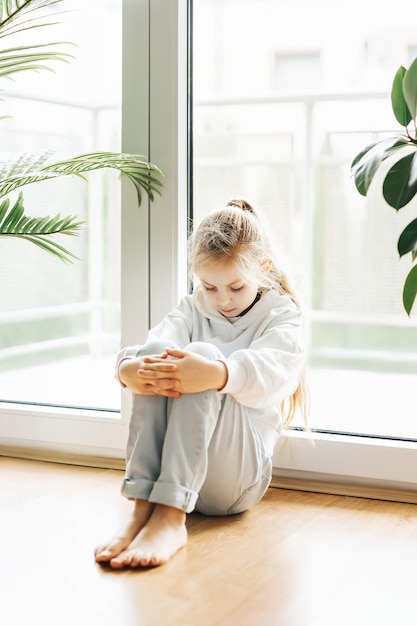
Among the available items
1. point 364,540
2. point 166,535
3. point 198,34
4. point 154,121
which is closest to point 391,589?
point 364,540

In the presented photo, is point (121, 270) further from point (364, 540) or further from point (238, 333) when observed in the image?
point (364, 540)

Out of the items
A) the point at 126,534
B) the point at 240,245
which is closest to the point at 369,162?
the point at 240,245

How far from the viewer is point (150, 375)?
1.70 metres

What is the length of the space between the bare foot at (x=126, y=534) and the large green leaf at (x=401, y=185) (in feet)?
2.61

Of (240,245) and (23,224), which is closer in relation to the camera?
(240,245)

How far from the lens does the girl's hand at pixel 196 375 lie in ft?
5.47

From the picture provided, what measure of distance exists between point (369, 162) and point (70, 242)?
3.61 feet

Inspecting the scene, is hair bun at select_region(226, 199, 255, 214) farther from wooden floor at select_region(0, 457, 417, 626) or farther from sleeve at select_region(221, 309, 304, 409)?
wooden floor at select_region(0, 457, 417, 626)

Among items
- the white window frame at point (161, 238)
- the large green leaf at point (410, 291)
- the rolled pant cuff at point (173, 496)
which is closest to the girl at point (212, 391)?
the rolled pant cuff at point (173, 496)

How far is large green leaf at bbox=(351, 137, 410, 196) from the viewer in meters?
1.51

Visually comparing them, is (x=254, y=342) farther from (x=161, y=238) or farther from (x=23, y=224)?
(x=23, y=224)

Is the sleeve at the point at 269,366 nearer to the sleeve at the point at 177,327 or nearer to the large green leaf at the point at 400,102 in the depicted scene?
the sleeve at the point at 177,327

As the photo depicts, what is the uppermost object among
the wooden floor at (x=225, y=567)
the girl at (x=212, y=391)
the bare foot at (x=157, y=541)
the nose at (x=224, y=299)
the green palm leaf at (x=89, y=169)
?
the green palm leaf at (x=89, y=169)

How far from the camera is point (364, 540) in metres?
1.72
